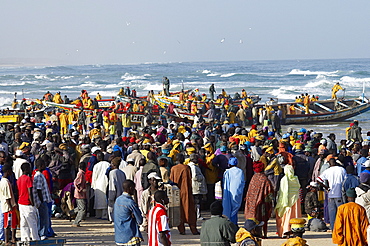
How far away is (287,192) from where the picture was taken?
9297 millimetres

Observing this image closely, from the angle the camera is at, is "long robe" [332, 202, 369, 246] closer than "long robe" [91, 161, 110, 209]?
Yes

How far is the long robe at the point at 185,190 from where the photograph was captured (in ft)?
31.6

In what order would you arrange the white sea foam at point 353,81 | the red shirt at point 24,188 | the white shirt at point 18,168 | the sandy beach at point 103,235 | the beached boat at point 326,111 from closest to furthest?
the red shirt at point 24,188
the sandy beach at point 103,235
the white shirt at point 18,168
the beached boat at point 326,111
the white sea foam at point 353,81

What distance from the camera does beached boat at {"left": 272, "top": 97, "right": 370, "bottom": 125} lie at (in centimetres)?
3045

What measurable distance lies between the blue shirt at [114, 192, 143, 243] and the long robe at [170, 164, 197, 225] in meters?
2.51

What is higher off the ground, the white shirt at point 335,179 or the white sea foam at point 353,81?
the white shirt at point 335,179

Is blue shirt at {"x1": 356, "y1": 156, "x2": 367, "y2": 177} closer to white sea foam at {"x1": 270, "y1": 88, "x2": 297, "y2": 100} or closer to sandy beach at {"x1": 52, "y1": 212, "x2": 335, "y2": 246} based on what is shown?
sandy beach at {"x1": 52, "y1": 212, "x2": 335, "y2": 246}

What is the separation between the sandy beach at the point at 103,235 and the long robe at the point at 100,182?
0.45 m

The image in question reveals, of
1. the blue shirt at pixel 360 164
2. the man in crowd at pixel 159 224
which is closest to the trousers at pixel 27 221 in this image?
the man in crowd at pixel 159 224

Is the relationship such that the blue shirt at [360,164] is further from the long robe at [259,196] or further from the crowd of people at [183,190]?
the long robe at [259,196]

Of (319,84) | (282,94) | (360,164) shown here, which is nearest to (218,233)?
(360,164)

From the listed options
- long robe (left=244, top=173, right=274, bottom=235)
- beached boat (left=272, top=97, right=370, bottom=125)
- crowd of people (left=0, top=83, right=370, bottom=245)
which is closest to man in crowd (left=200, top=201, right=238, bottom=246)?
crowd of people (left=0, top=83, right=370, bottom=245)

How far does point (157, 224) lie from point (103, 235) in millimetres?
3341

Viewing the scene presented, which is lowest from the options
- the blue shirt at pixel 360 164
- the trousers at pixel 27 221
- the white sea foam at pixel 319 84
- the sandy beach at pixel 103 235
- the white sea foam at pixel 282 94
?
the white sea foam at pixel 282 94
